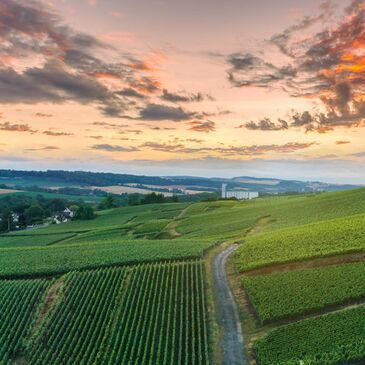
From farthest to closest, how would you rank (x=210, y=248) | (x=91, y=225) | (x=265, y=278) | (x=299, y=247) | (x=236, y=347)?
1. (x=91, y=225)
2. (x=210, y=248)
3. (x=299, y=247)
4. (x=265, y=278)
5. (x=236, y=347)

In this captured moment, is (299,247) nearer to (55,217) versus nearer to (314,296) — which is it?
(314,296)

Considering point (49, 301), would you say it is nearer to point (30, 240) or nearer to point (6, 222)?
point (30, 240)

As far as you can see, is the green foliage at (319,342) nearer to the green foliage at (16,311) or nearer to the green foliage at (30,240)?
the green foliage at (16,311)

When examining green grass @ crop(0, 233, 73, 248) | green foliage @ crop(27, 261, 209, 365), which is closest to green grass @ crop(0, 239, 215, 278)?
green foliage @ crop(27, 261, 209, 365)

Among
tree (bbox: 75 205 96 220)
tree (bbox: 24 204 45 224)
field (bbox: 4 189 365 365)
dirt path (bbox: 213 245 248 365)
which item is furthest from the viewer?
tree (bbox: 24 204 45 224)

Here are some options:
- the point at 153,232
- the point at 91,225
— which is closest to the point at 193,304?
the point at 153,232

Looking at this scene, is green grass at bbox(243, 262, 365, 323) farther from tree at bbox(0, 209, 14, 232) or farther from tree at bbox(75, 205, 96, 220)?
tree at bbox(0, 209, 14, 232)

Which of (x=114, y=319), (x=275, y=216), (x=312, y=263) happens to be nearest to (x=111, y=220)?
(x=275, y=216)
